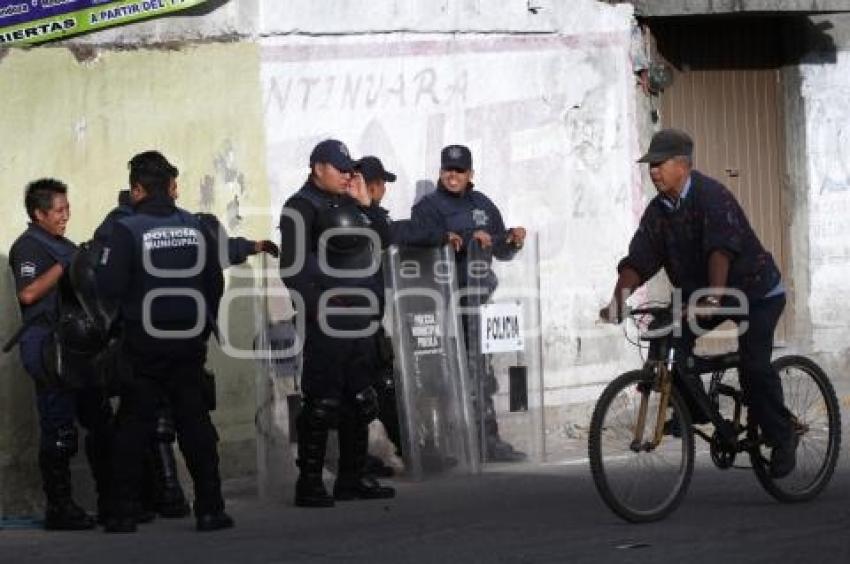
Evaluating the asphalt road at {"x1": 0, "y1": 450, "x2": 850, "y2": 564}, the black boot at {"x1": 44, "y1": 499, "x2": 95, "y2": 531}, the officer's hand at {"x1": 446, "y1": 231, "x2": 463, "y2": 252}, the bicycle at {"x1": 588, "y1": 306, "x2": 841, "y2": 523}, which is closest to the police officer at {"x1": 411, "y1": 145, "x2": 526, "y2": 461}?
the officer's hand at {"x1": 446, "y1": 231, "x2": 463, "y2": 252}

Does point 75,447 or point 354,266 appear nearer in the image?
point 75,447

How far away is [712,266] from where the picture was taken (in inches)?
370

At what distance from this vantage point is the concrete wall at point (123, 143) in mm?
10594

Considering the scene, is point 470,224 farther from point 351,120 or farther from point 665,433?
point 665,433

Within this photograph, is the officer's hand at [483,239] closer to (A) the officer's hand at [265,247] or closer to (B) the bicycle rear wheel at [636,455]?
(A) the officer's hand at [265,247]

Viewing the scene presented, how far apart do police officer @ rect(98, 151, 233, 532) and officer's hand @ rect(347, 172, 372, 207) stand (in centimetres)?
183

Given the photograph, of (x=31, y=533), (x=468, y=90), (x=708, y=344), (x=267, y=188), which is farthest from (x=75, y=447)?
(x=708, y=344)

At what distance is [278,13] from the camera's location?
12172 millimetres

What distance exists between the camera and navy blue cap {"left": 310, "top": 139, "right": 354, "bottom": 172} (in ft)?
34.8

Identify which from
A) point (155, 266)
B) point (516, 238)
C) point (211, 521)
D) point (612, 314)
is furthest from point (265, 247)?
point (516, 238)

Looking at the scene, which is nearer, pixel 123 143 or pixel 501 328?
pixel 123 143

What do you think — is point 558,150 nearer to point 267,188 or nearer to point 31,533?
point 267,188

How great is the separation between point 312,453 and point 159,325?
1428 mm

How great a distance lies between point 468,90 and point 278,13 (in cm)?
160
